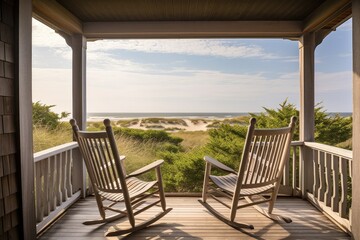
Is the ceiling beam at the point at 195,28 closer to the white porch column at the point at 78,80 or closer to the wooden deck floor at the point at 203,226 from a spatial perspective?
the white porch column at the point at 78,80

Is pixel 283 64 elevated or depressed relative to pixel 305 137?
elevated

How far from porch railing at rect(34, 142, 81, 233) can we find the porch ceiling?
1571 millimetres

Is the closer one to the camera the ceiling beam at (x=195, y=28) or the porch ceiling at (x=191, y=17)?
the porch ceiling at (x=191, y=17)

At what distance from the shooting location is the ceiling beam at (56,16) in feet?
10.2

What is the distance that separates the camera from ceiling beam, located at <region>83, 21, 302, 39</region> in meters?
4.06

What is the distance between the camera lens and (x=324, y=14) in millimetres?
3408

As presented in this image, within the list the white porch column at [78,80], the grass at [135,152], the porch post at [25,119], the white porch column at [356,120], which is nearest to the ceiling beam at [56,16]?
the white porch column at [78,80]

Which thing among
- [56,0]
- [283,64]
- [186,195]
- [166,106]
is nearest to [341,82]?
[283,64]

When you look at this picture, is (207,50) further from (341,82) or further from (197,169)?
(197,169)

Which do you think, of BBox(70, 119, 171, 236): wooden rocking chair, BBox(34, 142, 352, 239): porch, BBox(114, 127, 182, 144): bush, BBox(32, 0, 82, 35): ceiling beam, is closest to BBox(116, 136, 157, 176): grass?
BBox(114, 127, 182, 144): bush

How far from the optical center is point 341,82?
15.6 meters

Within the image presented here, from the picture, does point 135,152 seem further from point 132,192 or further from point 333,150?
point 333,150

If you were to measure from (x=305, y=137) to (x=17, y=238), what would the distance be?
11.7 feet

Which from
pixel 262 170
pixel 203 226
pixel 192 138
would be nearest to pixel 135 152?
pixel 192 138
